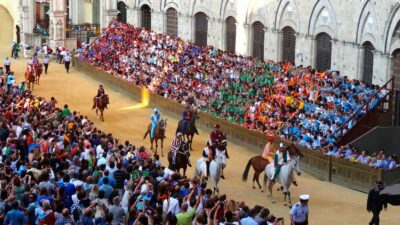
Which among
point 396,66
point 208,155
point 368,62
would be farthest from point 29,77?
point 208,155

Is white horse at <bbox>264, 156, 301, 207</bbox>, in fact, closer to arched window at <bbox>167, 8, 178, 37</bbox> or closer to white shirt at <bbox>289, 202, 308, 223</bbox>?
white shirt at <bbox>289, 202, 308, 223</bbox>

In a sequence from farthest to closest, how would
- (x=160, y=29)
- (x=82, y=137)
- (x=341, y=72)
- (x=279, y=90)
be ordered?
1. (x=160, y=29)
2. (x=341, y=72)
3. (x=279, y=90)
4. (x=82, y=137)

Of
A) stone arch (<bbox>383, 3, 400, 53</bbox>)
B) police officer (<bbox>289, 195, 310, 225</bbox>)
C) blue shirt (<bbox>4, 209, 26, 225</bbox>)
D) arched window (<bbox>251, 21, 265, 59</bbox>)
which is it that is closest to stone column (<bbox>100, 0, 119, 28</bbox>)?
arched window (<bbox>251, 21, 265, 59</bbox>)

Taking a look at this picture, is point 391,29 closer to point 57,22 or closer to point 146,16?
point 146,16

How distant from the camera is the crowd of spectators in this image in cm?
3503

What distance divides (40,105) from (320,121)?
12.5 meters

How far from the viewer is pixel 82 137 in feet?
88.3

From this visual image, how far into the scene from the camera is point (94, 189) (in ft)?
64.1

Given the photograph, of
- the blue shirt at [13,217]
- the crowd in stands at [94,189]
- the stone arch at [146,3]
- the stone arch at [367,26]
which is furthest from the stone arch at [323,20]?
the blue shirt at [13,217]

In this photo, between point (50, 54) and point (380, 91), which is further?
point (50, 54)

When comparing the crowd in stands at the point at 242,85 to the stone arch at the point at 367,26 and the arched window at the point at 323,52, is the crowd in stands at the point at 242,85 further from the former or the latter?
the stone arch at the point at 367,26

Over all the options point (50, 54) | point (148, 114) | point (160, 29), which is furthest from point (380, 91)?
point (50, 54)

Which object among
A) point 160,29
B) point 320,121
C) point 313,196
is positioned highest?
point 160,29

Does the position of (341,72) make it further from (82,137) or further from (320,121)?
(82,137)
